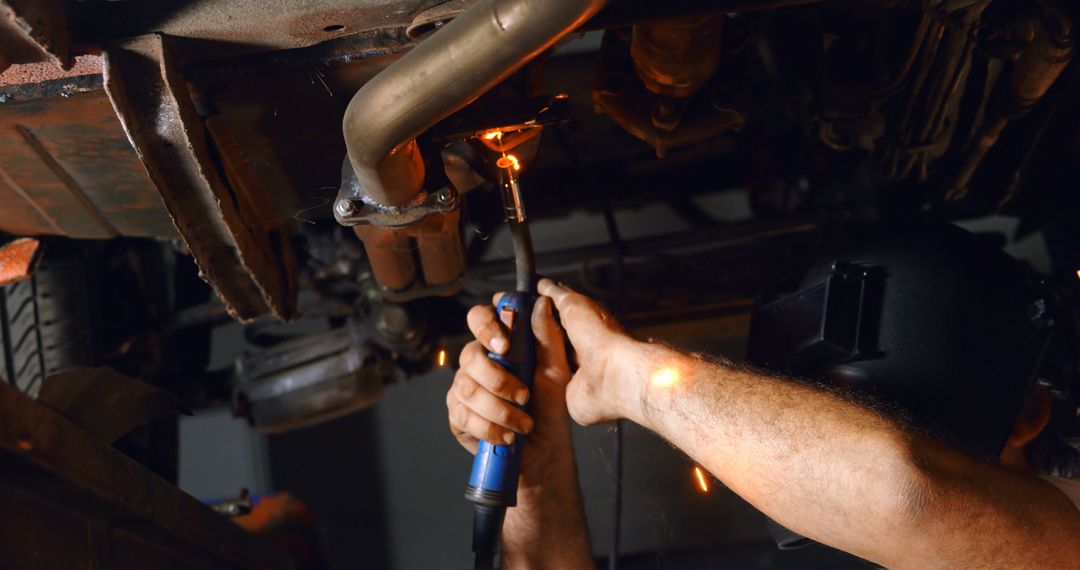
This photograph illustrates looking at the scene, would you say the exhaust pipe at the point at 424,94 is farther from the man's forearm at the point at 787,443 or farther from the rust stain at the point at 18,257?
the rust stain at the point at 18,257

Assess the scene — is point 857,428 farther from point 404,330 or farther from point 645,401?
point 404,330

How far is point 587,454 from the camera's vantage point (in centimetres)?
210

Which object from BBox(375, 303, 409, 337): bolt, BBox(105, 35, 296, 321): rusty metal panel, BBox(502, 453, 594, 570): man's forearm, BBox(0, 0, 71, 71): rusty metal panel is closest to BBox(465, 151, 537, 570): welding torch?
BBox(502, 453, 594, 570): man's forearm

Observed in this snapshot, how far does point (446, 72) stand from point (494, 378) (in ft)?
1.88

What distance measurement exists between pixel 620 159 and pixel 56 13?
1.45 metres

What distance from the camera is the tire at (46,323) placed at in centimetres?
189

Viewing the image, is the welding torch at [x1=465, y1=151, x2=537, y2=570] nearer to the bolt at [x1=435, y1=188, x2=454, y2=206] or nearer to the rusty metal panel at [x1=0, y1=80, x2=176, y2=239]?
the bolt at [x1=435, y1=188, x2=454, y2=206]

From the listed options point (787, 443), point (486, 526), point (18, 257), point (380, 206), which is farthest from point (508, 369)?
point (18, 257)

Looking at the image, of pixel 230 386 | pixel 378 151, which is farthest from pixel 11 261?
pixel 378 151

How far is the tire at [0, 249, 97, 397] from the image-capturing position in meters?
1.89

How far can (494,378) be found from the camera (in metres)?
1.36

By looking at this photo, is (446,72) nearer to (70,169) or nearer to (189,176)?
(189,176)

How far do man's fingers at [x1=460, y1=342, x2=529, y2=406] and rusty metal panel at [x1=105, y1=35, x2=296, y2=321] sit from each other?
435 mm

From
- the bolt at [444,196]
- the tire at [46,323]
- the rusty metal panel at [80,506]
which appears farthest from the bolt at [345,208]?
the tire at [46,323]
